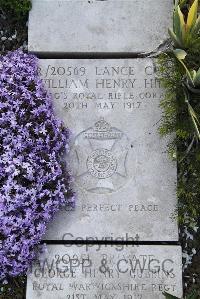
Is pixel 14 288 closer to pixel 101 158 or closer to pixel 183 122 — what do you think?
pixel 101 158

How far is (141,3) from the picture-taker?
5125 mm

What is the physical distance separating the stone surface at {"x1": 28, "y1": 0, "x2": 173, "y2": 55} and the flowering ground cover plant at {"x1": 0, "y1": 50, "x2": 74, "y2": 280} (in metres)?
0.47

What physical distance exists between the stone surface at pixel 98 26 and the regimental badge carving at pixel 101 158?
768 mm

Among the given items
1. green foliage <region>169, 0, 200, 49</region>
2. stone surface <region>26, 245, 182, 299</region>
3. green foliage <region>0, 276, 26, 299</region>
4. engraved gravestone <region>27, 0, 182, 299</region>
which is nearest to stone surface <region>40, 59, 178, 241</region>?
engraved gravestone <region>27, 0, 182, 299</region>

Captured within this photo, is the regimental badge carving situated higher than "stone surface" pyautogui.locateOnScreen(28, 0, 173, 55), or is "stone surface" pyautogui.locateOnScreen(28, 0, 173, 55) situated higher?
"stone surface" pyautogui.locateOnScreen(28, 0, 173, 55)

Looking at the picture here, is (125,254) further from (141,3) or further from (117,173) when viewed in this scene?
(141,3)

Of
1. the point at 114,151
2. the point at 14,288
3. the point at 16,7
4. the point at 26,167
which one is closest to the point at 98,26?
the point at 16,7

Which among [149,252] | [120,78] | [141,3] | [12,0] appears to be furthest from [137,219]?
[12,0]

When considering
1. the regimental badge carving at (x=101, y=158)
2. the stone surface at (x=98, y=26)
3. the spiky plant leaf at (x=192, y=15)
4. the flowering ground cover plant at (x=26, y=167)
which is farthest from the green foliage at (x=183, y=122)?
the flowering ground cover plant at (x=26, y=167)

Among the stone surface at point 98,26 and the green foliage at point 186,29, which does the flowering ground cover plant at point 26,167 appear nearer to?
the stone surface at point 98,26

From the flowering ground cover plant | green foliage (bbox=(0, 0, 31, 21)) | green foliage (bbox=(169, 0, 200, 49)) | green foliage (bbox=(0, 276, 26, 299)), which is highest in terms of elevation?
green foliage (bbox=(0, 0, 31, 21))

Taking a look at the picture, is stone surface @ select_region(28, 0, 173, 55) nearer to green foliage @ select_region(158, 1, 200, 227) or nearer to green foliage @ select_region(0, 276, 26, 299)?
green foliage @ select_region(158, 1, 200, 227)

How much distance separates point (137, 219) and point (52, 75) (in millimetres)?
1505

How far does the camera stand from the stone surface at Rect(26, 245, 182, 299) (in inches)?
183
